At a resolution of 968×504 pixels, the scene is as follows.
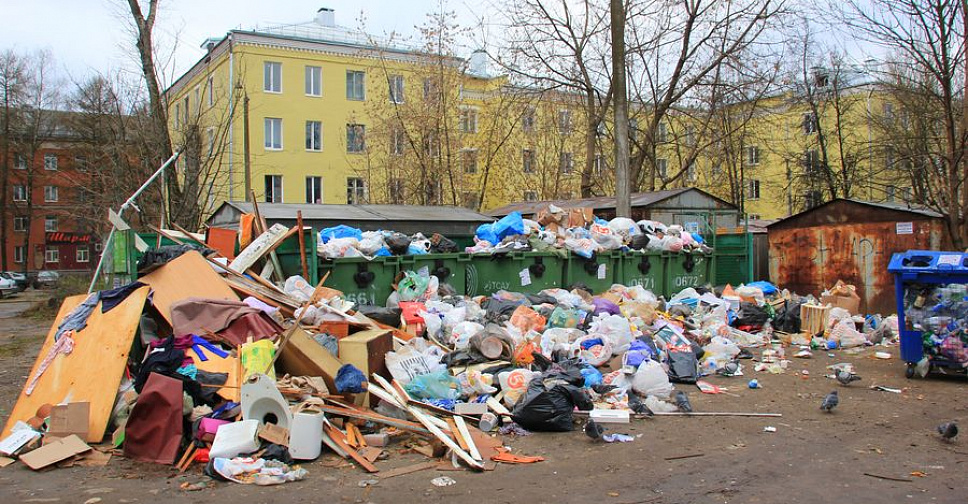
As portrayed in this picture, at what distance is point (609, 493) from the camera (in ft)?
12.8

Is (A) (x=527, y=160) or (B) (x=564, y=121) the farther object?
(A) (x=527, y=160)

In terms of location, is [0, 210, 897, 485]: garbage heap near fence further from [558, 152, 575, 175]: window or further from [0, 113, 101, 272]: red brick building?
[0, 113, 101, 272]: red brick building

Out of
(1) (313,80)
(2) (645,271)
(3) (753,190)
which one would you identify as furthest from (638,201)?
(1) (313,80)

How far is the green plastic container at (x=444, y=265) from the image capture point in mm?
9211

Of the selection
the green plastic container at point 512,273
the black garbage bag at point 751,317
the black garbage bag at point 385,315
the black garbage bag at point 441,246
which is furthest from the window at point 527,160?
the black garbage bag at point 385,315

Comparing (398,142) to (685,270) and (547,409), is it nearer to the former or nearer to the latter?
(685,270)

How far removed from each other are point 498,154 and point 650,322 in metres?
17.6

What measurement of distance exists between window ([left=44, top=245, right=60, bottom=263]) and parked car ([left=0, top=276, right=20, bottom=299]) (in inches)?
677

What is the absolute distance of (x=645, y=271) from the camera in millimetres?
11297

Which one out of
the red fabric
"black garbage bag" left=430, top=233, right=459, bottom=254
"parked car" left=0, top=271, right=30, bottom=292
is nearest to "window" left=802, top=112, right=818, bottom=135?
"black garbage bag" left=430, top=233, right=459, bottom=254

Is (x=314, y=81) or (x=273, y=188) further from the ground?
(x=314, y=81)

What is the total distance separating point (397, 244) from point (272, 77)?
22.3 metres

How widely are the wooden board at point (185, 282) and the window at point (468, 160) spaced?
665 inches

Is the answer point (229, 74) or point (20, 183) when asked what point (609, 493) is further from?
point (20, 183)
